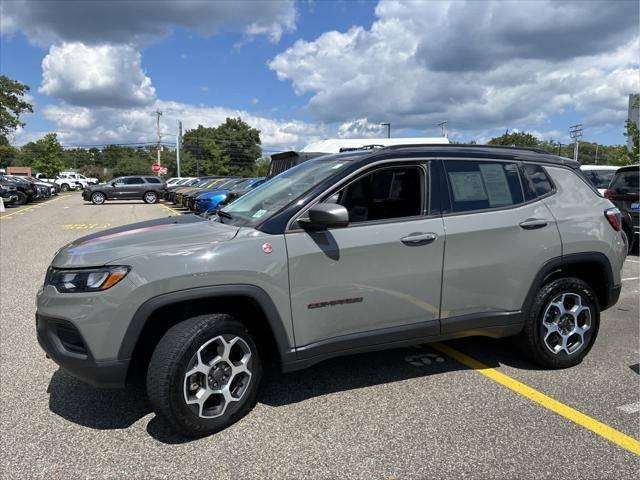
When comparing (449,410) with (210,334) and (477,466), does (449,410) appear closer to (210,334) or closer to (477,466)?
(477,466)

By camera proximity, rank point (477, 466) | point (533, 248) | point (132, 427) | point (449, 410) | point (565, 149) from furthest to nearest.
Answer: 1. point (565, 149)
2. point (533, 248)
3. point (449, 410)
4. point (132, 427)
5. point (477, 466)

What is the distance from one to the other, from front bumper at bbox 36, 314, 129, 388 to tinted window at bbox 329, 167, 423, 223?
1.77m

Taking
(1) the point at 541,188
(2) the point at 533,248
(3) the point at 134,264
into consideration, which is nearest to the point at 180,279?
(3) the point at 134,264

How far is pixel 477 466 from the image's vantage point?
8.70 ft

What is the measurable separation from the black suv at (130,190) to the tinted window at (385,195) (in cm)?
2722

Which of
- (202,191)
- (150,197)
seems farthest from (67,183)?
(202,191)

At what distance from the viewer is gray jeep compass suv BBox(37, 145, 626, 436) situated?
277cm

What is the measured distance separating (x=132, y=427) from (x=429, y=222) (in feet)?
7.84

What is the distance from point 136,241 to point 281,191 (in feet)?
3.67

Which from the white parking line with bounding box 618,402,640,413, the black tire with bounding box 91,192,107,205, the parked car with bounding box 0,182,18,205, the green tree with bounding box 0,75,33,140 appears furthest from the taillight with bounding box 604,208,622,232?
the green tree with bounding box 0,75,33,140

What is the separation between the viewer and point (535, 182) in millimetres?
3873

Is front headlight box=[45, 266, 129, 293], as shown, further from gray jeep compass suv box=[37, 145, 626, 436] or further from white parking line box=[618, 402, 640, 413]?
white parking line box=[618, 402, 640, 413]

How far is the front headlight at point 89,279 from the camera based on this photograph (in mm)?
2717

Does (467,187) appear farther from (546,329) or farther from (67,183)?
(67,183)
